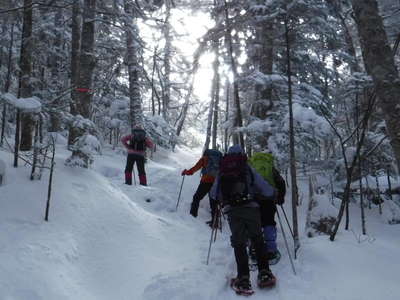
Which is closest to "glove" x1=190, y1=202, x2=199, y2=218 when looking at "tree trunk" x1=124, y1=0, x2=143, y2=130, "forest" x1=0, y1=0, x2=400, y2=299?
"forest" x1=0, y1=0, x2=400, y2=299

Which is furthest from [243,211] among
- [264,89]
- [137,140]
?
[264,89]

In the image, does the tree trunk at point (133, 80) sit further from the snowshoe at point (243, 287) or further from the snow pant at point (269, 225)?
the snowshoe at point (243, 287)

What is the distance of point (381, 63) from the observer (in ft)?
15.7

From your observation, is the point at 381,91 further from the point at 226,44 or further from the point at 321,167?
the point at 226,44

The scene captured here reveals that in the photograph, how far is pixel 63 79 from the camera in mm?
19047

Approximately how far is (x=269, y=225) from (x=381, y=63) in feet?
10.2

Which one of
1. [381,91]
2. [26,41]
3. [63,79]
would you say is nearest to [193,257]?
[381,91]

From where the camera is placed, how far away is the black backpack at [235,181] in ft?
17.1

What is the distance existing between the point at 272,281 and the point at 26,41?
708 centimetres

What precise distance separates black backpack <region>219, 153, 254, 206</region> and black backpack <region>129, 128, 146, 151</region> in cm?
606

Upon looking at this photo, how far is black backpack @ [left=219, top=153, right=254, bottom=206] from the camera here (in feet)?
17.1

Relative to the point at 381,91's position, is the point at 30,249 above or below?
below

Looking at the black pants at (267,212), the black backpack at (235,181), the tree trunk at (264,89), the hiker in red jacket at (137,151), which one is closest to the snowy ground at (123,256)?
the black pants at (267,212)

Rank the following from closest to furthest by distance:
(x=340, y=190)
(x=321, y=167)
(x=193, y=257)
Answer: (x=193, y=257) → (x=321, y=167) → (x=340, y=190)
